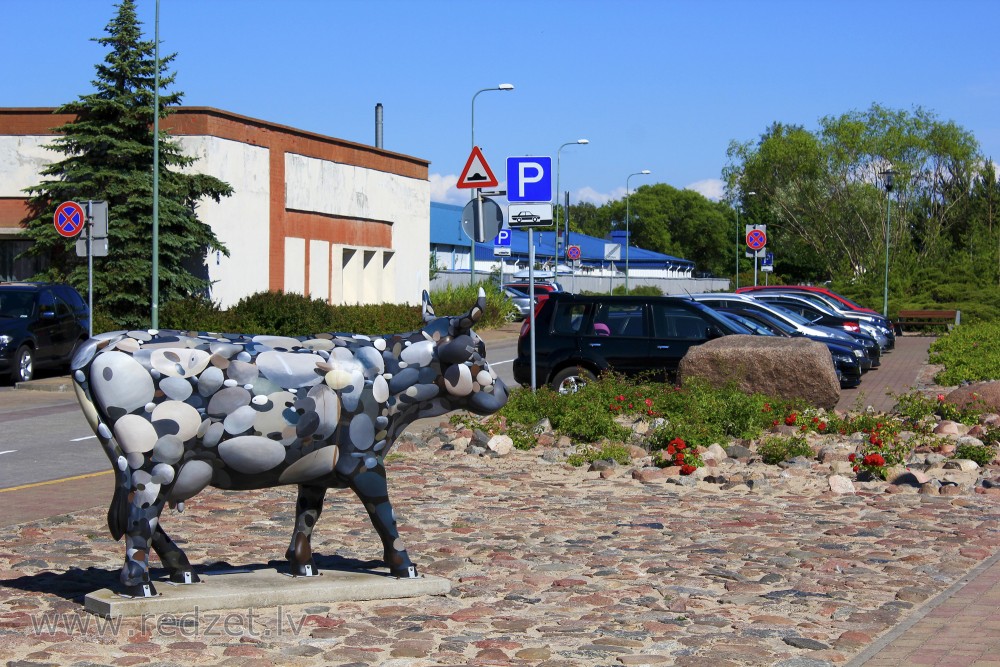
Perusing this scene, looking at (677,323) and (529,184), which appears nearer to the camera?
(529,184)

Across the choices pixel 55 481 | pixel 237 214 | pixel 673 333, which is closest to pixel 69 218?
pixel 237 214

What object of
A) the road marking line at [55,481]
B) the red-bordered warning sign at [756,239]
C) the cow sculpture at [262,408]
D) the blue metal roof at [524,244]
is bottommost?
the road marking line at [55,481]

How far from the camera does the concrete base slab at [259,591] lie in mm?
6332

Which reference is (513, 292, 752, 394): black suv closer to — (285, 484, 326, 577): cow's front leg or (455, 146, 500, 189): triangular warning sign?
(455, 146, 500, 189): triangular warning sign

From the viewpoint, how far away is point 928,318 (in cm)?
4262

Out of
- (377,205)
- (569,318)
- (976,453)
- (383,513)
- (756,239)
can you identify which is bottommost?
(976,453)

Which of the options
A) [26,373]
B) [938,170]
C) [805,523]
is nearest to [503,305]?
[26,373]

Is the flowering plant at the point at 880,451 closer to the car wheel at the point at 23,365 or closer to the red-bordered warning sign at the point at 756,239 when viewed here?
the car wheel at the point at 23,365

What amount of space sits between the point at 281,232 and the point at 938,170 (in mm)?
41825

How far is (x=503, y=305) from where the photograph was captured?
4438cm

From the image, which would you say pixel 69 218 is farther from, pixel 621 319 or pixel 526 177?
pixel 621 319

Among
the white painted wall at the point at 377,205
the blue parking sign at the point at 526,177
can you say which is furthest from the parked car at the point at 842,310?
the blue parking sign at the point at 526,177

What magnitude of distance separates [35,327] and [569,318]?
10.9 m

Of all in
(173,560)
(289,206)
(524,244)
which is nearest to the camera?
(173,560)
